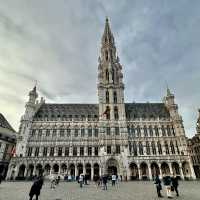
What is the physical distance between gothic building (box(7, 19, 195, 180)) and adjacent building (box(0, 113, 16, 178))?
539 cm

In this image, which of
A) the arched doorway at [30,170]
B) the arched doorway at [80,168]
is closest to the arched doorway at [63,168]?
the arched doorway at [80,168]

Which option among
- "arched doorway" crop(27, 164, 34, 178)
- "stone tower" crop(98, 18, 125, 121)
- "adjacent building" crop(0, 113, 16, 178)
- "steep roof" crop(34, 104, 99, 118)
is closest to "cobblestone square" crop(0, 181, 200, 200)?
"arched doorway" crop(27, 164, 34, 178)

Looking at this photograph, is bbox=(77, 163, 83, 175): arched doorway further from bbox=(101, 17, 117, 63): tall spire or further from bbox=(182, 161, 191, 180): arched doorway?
bbox=(101, 17, 117, 63): tall spire

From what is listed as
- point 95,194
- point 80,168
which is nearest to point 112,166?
point 80,168

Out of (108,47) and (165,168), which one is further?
(108,47)

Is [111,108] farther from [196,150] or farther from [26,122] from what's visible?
[196,150]

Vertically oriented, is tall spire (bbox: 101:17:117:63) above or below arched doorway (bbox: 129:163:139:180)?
above

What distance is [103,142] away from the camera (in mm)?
47750

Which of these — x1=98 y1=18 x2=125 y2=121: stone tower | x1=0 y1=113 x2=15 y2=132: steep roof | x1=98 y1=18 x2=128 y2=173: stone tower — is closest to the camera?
x1=98 y1=18 x2=128 y2=173: stone tower

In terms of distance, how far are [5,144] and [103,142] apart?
3129 cm

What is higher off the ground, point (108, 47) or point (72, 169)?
point (108, 47)

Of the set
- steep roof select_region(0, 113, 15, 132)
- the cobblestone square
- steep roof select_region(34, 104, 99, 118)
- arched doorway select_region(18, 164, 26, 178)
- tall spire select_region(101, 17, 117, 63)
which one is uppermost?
tall spire select_region(101, 17, 117, 63)


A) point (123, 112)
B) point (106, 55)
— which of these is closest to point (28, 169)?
point (123, 112)

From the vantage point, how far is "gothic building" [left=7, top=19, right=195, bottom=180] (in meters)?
45.7
